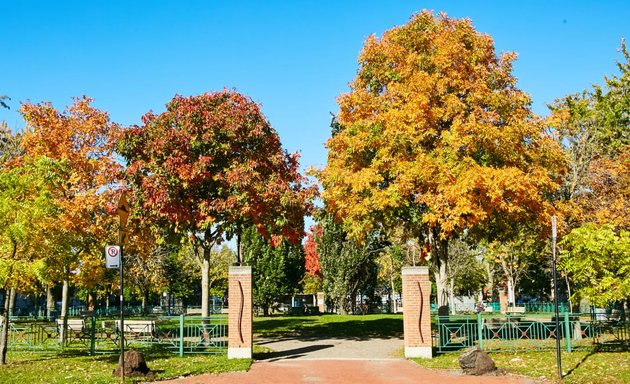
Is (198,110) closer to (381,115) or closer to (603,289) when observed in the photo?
(381,115)

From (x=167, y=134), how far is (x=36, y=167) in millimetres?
5166

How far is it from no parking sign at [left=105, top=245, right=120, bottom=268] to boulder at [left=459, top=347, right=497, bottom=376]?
352 inches

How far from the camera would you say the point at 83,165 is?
2347 cm

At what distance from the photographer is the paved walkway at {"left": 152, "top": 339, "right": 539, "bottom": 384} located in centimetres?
1343

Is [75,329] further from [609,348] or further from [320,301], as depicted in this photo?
[320,301]

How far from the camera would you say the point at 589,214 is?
25297 mm

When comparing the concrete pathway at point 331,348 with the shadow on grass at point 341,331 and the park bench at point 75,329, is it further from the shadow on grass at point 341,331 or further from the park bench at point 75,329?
the park bench at point 75,329

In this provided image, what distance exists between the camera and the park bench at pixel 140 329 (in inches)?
803

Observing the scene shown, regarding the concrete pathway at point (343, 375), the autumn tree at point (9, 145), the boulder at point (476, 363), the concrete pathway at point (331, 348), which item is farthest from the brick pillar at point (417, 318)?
the autumn tree at point (9, 145)

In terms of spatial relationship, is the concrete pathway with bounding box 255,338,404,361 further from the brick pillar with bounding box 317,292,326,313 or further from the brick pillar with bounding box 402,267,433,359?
the brick pillar with bounding box 317,292,326,313

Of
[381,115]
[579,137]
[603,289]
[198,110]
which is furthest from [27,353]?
[579,137]

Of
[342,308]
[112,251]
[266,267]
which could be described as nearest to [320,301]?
[266,267]

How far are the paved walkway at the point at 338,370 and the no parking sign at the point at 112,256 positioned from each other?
3069 mm

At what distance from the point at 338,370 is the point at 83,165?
48.0 ft
